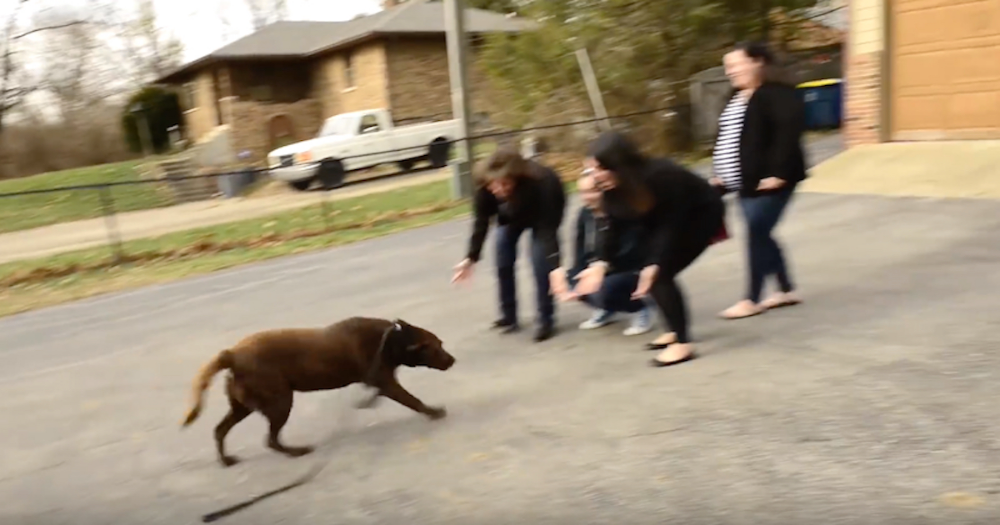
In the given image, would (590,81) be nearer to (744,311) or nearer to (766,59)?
→ (744,311)

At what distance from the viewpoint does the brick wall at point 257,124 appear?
28.9 m

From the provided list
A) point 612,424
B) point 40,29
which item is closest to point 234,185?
point 612,424

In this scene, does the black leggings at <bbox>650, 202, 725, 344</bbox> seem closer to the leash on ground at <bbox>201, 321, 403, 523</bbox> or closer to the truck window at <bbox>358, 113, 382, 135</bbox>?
the leash on ground at <bbox>201, 321, 403, 523</bbox>

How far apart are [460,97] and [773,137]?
10.1m

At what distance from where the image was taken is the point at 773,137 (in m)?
4.96

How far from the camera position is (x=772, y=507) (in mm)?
3080

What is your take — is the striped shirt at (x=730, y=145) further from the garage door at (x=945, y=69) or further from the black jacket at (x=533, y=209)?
the garage door at (x=945, y=69)

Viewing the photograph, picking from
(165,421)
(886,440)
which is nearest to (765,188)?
(886,440)

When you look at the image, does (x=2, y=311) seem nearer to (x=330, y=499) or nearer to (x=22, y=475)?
(x=22, y=475)

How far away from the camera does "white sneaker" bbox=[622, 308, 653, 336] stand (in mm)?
5508

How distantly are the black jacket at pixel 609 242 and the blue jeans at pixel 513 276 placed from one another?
0.72 ft

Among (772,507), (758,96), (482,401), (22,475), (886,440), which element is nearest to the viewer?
(772,507)

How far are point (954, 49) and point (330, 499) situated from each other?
10.1m

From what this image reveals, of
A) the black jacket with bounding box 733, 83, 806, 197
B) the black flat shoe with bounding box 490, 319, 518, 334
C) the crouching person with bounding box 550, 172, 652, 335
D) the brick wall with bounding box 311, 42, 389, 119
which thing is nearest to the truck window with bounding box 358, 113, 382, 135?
the brick wall with bounding box 311, 42, 389, 119
